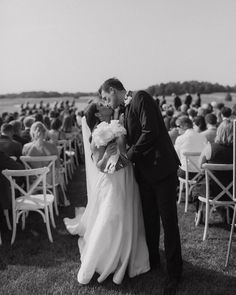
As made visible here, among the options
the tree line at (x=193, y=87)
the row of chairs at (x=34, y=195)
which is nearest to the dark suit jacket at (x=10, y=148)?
the row of chairs at (x=34, y=195)

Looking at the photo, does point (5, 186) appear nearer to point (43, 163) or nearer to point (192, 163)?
point (43, 163)

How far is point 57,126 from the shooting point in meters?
10.8

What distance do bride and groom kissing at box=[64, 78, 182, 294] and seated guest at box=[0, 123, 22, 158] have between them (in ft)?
9.59

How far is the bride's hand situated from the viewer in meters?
4.34

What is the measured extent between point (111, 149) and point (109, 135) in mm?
206

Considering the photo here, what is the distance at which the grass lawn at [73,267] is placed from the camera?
4.19m

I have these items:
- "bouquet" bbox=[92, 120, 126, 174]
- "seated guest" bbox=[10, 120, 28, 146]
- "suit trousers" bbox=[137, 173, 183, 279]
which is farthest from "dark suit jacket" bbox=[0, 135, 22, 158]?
"suit trousers" bbox=[137, 173, 183, 279]

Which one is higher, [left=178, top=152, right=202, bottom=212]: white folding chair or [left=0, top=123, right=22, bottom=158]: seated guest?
[left=0, top=123, right=22, bottom=158]: seated guest

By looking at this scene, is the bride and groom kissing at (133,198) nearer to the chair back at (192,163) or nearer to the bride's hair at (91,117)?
the bride's hair at (91,117)

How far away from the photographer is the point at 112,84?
4129 millimetres

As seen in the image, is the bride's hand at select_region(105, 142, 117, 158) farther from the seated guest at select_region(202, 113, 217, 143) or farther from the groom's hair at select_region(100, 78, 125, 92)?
the seated guest at select_region(202, 113, 217, 143)

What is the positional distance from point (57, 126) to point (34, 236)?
202 inches

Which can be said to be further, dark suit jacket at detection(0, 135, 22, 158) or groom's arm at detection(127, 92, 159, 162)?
dark suit jacket at detection(0, 135, 22, 158)

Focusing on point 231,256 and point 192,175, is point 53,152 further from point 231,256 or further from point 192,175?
point 231,256
